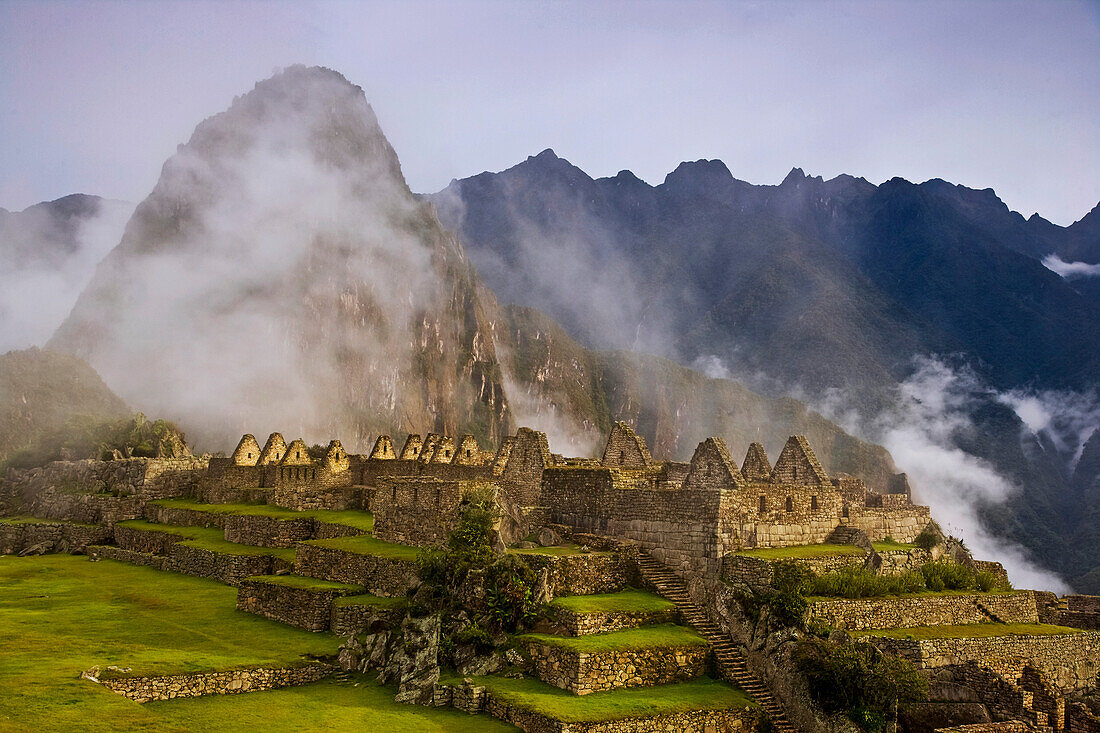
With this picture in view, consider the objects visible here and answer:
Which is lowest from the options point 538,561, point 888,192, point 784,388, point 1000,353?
point 538,561

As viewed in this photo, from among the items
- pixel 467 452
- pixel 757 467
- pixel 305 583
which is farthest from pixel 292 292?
pixel 757 467

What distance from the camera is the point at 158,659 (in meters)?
17.8

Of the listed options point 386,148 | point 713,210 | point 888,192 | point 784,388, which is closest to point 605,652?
point 784,388

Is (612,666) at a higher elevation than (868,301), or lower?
lower

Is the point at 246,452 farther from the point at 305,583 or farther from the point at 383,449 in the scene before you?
the point at 305,583

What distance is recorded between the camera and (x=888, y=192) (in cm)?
13775

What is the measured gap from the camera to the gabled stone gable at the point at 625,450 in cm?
2789

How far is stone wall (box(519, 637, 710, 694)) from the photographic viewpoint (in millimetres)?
16109

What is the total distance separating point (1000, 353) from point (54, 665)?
114181 millimetres

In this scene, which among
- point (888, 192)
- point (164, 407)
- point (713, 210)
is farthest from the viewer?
point (713, 210)

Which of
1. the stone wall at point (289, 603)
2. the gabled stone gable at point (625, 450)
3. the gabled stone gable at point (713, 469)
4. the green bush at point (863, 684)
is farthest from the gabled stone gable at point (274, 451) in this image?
the green bush at point (863, 684)

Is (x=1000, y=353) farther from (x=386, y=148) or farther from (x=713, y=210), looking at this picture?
(x=386, y=148)

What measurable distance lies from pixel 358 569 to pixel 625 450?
984 cm

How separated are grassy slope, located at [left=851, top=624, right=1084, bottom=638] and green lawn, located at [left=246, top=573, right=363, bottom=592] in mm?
13586
